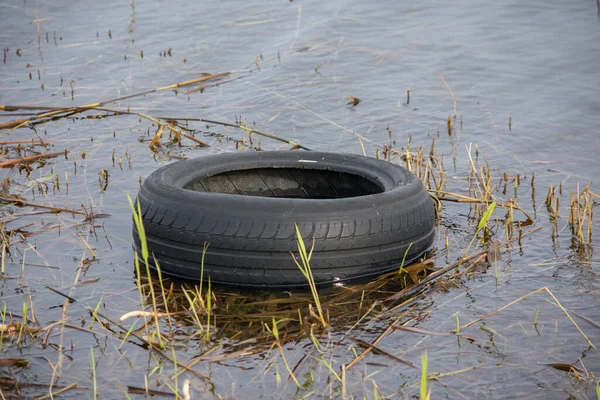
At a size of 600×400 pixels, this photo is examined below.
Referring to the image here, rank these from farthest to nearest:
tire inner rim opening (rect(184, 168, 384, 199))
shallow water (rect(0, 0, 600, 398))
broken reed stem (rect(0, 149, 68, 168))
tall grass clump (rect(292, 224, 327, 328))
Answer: broken reed stem (rect(0, 149, 68, 168)) < tire inner rim opening (rect(184, 168, 384, 199)) < tall grass clump (rect(292, 224, 327, 328)) < shallow water (rect(0, 0, 600, 398))

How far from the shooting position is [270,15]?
13.9m

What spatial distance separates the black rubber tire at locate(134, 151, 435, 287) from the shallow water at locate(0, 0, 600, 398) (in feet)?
1.36

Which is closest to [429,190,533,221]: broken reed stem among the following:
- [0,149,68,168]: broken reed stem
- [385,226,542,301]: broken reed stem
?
[385,226,542,301]: broken reed stem

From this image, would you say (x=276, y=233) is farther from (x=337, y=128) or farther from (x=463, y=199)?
(x=337, y=128)

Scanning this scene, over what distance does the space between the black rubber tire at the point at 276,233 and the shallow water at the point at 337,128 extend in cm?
42

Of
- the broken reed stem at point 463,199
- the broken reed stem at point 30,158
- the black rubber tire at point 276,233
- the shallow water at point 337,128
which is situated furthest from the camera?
the broken reed stem at point 30,158

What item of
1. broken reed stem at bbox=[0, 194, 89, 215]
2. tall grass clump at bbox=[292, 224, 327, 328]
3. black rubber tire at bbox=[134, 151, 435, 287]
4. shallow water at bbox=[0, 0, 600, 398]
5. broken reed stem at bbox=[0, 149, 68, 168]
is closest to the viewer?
shallow water at bbox=[0, 0, 600, 398]

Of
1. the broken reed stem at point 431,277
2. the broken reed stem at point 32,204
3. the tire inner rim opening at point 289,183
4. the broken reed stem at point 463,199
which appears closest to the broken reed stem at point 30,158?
the broken reed stem at point 32,204

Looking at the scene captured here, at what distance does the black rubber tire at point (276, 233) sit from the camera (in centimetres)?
510

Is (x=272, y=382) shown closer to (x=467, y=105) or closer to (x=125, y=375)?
(x=125, y=375)

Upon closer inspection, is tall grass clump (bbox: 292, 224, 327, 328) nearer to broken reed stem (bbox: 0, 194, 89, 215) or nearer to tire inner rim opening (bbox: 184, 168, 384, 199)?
tire inner rim opening (bbox: 184, 168, 384, 199)

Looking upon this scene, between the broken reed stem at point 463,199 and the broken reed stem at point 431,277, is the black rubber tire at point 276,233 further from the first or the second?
the broken reed stem at point 463,199

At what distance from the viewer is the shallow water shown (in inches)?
170

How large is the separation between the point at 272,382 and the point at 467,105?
620cm
